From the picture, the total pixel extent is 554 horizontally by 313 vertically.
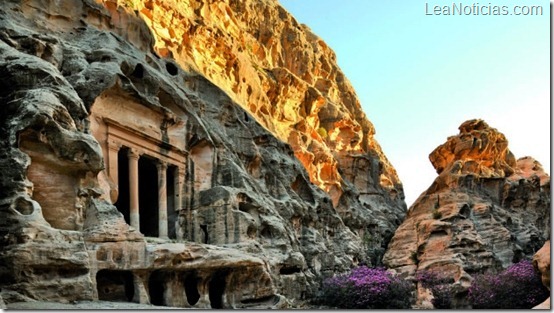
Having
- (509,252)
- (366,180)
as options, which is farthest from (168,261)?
(366,180)

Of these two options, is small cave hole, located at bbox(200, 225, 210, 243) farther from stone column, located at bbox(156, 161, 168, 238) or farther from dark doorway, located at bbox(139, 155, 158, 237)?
dark doorway, located at bbox(139, 155, 158, 237)

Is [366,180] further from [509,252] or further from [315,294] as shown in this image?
[315,294]

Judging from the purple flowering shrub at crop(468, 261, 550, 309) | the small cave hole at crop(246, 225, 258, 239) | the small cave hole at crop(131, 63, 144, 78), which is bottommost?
the purple flowering shrub at crop(468, 261, 550, 309)

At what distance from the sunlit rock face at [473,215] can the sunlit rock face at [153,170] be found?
12.2 ft

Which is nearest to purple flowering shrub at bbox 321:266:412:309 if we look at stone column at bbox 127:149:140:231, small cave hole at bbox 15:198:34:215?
stone column at bbox 127:149:140:231

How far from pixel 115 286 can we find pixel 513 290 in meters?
15.1

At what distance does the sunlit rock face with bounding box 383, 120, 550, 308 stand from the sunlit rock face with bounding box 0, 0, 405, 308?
12.2ft

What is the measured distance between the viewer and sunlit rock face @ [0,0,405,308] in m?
14.3

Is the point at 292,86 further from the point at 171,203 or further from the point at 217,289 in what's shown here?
the point at 217,289

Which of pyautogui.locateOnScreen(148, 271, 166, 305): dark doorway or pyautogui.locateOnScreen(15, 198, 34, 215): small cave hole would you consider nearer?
pyautogui.locateOnScreen(15, 198, 34, 215): small cave hole

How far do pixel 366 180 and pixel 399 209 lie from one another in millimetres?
5080

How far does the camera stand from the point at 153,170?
2522 cm

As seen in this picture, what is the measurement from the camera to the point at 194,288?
19.9m

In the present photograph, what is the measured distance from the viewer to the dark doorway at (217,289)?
20281 millimetres
